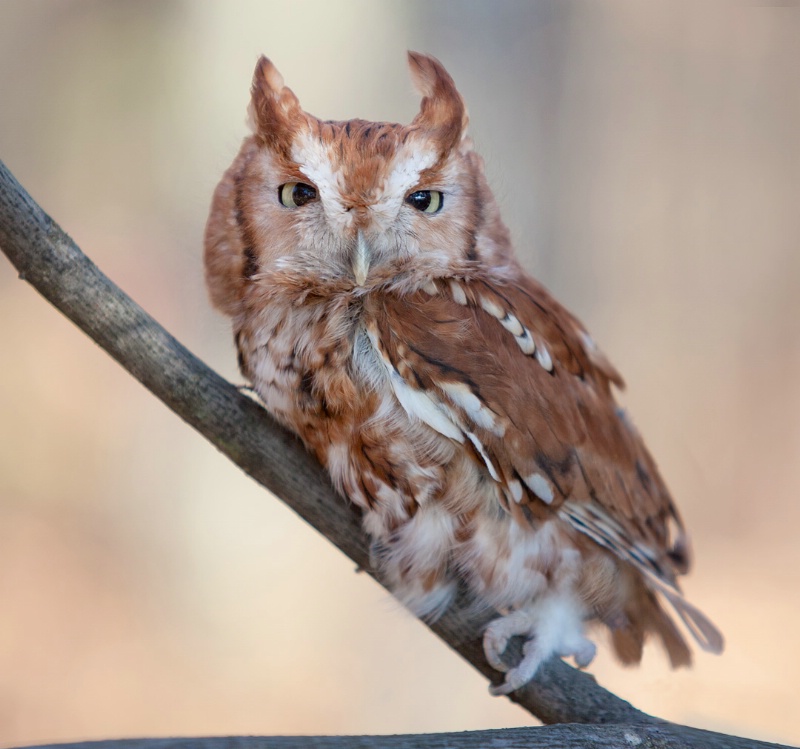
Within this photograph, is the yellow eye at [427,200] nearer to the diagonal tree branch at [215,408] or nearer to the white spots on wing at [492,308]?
the white spots on wing at [492,308]

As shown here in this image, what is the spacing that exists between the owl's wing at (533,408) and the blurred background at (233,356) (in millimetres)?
115

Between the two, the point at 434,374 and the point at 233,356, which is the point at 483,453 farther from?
the point at 233,356

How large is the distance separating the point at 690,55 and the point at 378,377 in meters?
0.77

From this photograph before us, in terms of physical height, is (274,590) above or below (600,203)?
below

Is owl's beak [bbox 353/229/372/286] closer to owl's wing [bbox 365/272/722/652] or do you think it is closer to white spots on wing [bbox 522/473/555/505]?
owl's wing [bbox 365/272/722/652]

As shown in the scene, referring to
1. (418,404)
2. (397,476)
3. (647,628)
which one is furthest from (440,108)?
(647,628)

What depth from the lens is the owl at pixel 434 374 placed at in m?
0.83

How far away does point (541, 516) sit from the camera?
1.04m

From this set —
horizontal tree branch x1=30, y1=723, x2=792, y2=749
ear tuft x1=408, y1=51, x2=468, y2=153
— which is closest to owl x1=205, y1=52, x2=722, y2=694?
ear tuft x1=408, y1=51, x2=468, y2=153

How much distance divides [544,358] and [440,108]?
399mm

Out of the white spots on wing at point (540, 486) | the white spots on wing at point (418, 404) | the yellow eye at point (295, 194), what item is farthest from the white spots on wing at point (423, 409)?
the yellow eye at point (295, 194)

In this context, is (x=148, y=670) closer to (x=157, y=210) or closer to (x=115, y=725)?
(x=115, y=725)

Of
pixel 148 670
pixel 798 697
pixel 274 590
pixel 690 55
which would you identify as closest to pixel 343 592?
pixel 274 590

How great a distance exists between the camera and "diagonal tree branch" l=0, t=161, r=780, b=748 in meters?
0.88
